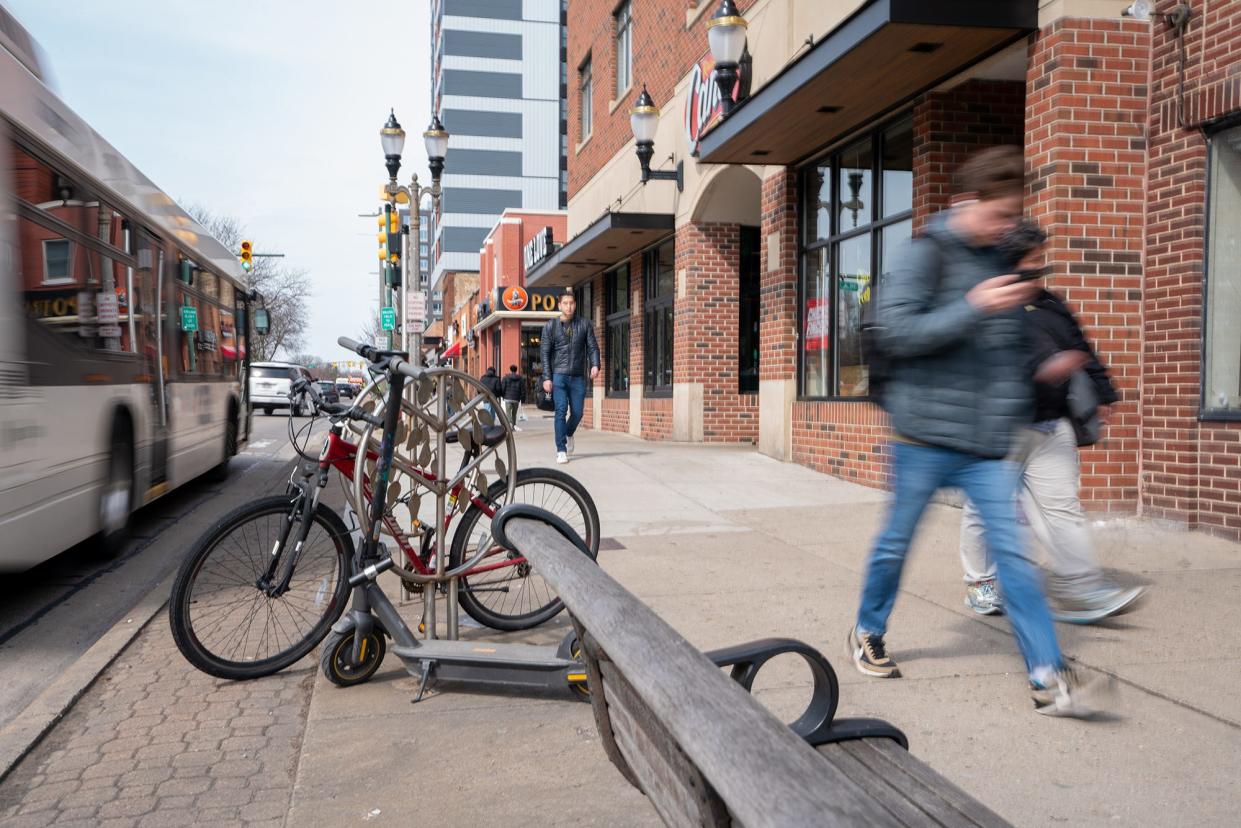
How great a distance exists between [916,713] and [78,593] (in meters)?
5.39

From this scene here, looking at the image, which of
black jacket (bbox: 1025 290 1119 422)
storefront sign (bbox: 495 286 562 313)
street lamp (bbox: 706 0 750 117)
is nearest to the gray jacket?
black jacket (bbox: 1025 290 1119 422)

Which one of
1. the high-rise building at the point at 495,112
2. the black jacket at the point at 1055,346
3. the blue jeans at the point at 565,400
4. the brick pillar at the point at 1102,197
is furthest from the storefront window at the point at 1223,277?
the high-rise building at the point at 495,112


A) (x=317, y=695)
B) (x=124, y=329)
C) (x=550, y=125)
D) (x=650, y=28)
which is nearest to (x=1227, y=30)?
(x=317, y=695)

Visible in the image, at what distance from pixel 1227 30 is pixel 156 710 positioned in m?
7.32

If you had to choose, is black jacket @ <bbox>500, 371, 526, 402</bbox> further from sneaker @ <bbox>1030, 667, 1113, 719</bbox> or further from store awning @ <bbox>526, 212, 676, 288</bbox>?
sneaker @ <bbox>1030, 667, 1113, 719</bbox>

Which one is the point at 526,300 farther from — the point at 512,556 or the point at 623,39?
the point at 512,556

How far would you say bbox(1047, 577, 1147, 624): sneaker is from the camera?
4.22m

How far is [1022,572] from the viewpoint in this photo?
3424 mm

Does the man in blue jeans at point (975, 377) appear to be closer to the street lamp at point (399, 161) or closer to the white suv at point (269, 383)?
the street lamp at point (399, 161)

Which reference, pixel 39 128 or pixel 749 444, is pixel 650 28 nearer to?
pixel 749 444

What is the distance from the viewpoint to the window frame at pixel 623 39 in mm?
17562

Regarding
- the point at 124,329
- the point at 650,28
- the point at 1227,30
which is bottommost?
the point at 124,329

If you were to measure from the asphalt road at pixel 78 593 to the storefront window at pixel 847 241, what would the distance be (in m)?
6.38

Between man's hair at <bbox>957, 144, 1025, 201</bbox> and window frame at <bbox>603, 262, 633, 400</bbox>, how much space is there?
14087mm
